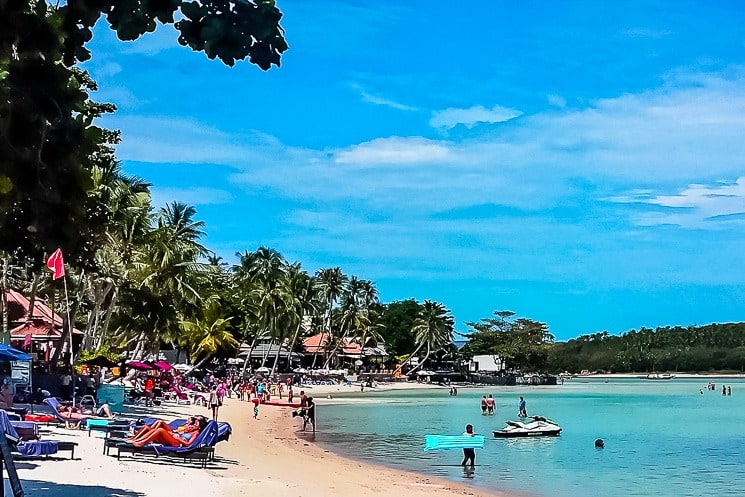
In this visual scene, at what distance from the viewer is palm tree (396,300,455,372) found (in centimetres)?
10450

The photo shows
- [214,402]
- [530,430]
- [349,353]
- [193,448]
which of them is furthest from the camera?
A: [349,353]

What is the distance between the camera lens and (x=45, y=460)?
13.8 meters

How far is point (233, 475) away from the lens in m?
15.8

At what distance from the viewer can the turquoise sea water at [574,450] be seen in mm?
21328

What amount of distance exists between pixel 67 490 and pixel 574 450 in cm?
A: 2119

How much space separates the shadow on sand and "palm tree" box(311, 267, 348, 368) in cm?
8549

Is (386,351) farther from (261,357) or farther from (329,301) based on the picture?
(261,357)

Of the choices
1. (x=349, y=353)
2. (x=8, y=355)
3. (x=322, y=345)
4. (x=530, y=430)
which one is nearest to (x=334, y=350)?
(x=322, y=345)

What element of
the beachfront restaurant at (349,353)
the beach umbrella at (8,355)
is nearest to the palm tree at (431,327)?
the beachfront restaurant at (349,353)

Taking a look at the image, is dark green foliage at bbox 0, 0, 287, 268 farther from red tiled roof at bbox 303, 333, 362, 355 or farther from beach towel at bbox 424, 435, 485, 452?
red tiled roof at bbox 303, 333, 362, 355

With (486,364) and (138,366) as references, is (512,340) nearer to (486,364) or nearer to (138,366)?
(486,364)

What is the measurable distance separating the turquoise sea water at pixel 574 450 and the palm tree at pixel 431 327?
5255 centimetres

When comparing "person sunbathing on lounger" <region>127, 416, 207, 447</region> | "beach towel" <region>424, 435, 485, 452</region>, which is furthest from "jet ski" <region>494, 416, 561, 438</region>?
"person sunbathing on lounger" <region>127, 416, 207, 447</region>

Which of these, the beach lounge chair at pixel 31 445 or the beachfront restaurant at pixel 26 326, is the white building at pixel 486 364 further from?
the beach lounge chair at pixel 31 445
